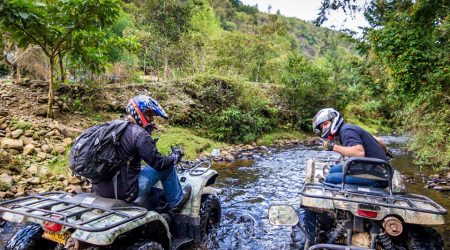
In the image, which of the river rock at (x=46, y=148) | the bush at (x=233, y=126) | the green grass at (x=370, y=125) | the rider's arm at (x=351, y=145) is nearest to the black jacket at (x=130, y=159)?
the rider's arm at (x=351, y=145)

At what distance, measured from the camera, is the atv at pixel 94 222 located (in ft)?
9.11

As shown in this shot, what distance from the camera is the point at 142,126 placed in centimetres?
367

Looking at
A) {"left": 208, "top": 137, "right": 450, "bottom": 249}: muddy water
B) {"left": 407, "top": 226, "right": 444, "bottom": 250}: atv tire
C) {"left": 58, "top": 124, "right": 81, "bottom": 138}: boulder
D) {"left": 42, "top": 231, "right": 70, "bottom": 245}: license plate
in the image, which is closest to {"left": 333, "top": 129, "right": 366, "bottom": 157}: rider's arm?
{"left": 407, "top": 226, "right": 444, "bottom": 250}: atv tire

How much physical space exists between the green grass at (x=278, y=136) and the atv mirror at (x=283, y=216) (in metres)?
11.3

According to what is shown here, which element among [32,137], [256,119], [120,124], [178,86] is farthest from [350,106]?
[120,124]

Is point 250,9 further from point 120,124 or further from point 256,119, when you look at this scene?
point 120,124

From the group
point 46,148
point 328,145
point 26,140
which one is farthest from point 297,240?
point 26,140

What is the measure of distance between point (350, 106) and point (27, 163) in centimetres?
2329

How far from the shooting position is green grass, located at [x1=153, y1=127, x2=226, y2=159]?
1041cm

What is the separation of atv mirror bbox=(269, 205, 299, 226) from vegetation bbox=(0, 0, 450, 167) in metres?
6.36

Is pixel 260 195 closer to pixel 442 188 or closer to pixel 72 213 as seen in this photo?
pixel 442 188

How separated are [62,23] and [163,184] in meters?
5.80

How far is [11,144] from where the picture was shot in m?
6.83

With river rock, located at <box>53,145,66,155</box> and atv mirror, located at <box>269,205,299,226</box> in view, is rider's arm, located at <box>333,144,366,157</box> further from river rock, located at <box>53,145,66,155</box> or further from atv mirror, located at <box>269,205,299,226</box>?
river rock, located at <box>53,145,66,155</box>
